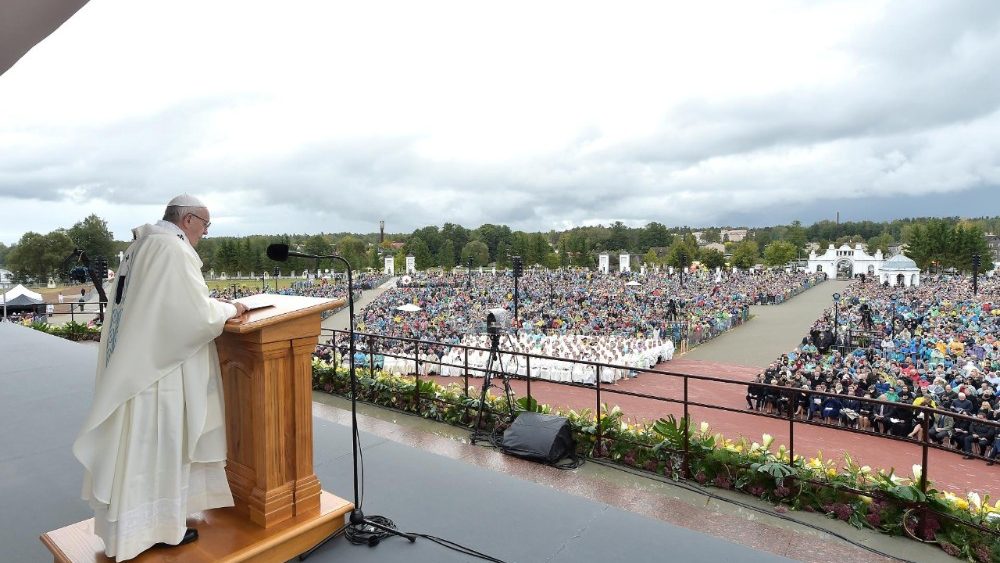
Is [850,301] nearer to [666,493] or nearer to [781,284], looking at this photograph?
[781,284]

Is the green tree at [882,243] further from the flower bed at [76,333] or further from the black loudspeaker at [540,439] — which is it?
the black loudspeaker at [540,439]

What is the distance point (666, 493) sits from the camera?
4.17m

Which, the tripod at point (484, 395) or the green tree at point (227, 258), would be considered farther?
the green tree at point (227, 258)

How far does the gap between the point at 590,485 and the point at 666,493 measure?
57 centimetres

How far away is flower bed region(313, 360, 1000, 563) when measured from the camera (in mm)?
3512

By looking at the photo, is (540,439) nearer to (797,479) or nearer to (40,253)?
(797,479)

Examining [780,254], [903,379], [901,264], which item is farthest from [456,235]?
[903,379]

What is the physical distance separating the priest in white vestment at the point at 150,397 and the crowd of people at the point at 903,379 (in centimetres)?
361

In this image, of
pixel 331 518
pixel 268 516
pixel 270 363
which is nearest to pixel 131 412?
pixel 270 363

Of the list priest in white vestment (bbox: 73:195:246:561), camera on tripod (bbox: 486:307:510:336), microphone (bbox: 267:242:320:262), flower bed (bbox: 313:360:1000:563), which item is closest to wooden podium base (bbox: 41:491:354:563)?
priest in white vestment (bbox: 73:195:246:561)

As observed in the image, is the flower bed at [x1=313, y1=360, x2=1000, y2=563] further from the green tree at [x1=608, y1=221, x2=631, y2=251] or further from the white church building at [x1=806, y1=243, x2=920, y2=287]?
the green tree at [x1=608, y1=221, x2=631, y2=251]

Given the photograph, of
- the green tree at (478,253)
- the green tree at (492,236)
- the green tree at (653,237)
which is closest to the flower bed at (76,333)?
the green tree at (478,253)

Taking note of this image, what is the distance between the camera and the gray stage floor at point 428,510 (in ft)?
9.04

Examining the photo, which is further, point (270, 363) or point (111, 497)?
point (270, 363)
